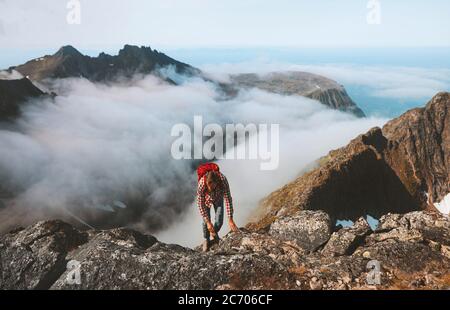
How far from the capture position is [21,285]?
19.3 meters

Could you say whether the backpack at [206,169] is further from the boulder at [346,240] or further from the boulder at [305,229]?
the boulder at [346,240]

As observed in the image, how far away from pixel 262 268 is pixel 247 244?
412 cm

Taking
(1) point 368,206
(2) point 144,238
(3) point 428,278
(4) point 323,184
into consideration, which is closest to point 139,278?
(2) point 144,238

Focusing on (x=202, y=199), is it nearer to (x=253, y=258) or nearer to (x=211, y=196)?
(x=211, y=196)

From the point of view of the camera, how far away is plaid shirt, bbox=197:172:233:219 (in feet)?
70.5

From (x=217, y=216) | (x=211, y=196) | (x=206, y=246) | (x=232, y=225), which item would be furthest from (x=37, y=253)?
(x=232, y=225)

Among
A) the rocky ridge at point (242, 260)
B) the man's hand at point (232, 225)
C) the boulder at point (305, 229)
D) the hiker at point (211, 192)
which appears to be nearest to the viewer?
the rocky ridge at point (242, 260)

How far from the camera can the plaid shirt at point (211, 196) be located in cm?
2150

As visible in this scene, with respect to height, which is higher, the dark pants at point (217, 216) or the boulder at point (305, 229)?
the dark pants at point (217, 216)

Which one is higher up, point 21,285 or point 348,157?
point 21,285

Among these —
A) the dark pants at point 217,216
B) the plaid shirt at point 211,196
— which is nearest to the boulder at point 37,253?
the dark pants at point 217,216

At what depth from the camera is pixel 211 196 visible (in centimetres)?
2188

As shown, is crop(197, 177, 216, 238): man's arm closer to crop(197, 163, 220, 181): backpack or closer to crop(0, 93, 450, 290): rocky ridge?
crop(197, 163, 220, 181): backpack
